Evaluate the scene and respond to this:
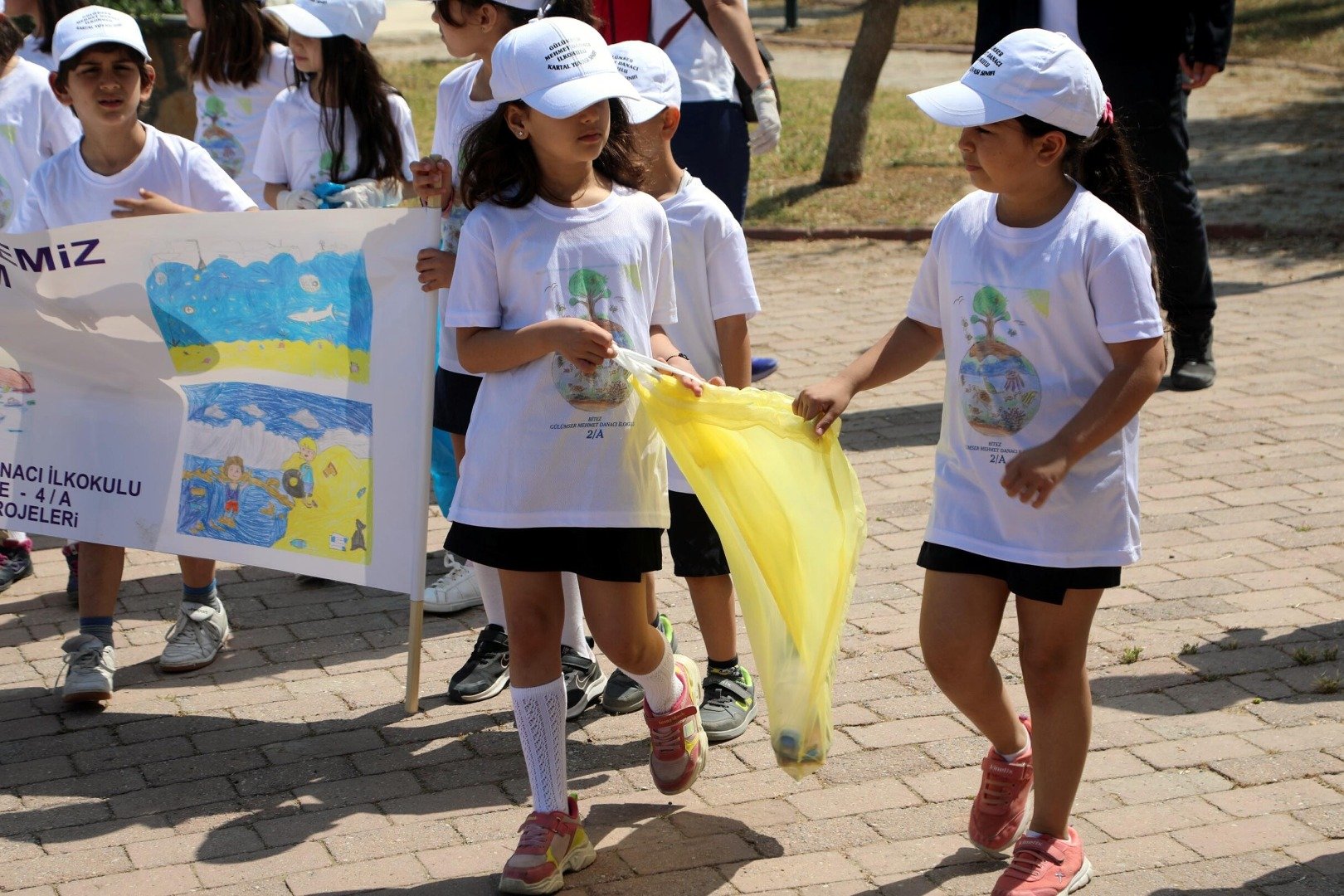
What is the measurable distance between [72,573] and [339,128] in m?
1.78

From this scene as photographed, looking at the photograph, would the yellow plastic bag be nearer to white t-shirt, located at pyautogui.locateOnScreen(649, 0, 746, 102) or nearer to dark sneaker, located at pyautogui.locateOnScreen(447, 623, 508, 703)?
dark sneaker, located at pyautogui.locateOnScreen(447, 623, 508, 703)

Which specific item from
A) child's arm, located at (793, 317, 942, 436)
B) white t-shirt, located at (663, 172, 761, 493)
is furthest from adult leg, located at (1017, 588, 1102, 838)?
white t-shirt, located at (663, 172, 761, 493)

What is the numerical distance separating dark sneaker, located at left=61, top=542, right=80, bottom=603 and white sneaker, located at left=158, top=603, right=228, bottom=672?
2.12 feet

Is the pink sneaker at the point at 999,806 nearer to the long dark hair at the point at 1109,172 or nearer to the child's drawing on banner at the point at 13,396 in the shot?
the long dark hair at the point at 1109,172

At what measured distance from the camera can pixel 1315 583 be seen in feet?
16.7

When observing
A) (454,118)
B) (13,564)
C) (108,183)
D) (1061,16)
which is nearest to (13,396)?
(108,183)

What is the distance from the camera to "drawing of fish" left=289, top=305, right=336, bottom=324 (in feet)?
14.4

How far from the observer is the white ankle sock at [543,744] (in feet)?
11.8

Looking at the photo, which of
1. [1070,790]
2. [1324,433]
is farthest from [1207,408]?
[1070,790]

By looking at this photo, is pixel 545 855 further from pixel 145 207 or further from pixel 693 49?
pixel 693 49

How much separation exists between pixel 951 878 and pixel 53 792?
224 cm


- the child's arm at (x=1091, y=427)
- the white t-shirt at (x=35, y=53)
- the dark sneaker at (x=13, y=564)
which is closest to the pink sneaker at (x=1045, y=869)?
the child's arm at (x=1091, y=427)

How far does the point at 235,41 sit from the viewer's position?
21.2 ft

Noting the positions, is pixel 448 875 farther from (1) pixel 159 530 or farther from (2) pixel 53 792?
(1) pixel 159 530
